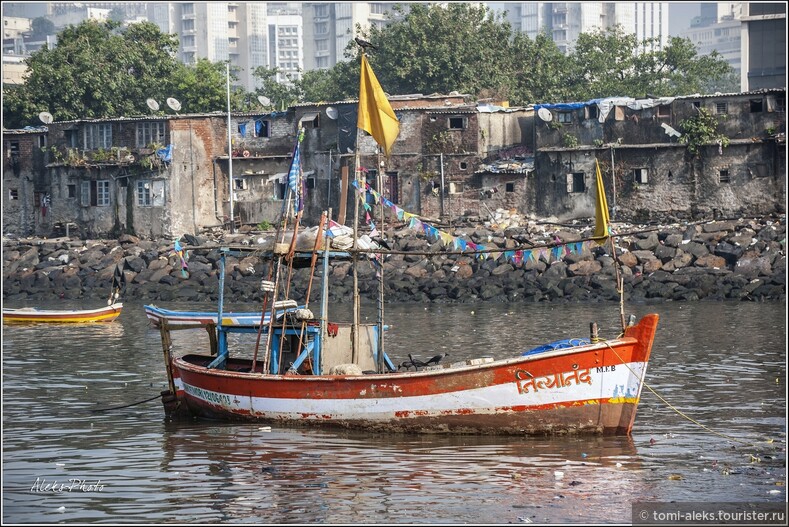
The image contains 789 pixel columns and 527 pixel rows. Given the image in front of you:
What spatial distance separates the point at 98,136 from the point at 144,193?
146 inches

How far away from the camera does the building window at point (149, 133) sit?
5209 centimetres

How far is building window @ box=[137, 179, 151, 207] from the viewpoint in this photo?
5225cm

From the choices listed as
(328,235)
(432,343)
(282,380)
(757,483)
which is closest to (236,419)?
(282,380)

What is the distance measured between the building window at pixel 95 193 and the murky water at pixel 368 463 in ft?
90.5

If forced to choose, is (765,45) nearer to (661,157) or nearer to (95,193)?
(661,157)

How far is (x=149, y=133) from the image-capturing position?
52.4 meters

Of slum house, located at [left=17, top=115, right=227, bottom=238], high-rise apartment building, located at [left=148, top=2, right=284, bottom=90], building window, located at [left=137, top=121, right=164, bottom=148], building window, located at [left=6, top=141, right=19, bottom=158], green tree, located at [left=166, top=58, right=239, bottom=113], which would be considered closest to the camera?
slum house, located at [left=17, top=115, right=227, bottom=238]

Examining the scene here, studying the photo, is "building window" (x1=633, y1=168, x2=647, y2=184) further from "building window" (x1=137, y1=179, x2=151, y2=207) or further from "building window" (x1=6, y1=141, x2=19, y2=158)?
"building window" (x1=6, y1=141, x2=19, y2=158)

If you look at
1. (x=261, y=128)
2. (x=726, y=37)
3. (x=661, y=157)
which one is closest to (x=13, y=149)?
(x=261, y=128)

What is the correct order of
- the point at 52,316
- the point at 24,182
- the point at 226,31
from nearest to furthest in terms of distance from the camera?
the point at 52,316
the point at 24,182
the point at 226,31

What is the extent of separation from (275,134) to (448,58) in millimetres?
12918

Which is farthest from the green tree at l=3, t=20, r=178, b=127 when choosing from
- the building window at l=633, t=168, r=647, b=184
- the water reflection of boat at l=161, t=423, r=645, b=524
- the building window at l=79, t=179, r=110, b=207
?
the water reflection of boat at l=161, t=423, r=645, b=524

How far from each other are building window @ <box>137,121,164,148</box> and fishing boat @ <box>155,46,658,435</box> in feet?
104

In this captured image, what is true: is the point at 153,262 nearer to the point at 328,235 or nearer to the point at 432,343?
the point at 432,343
